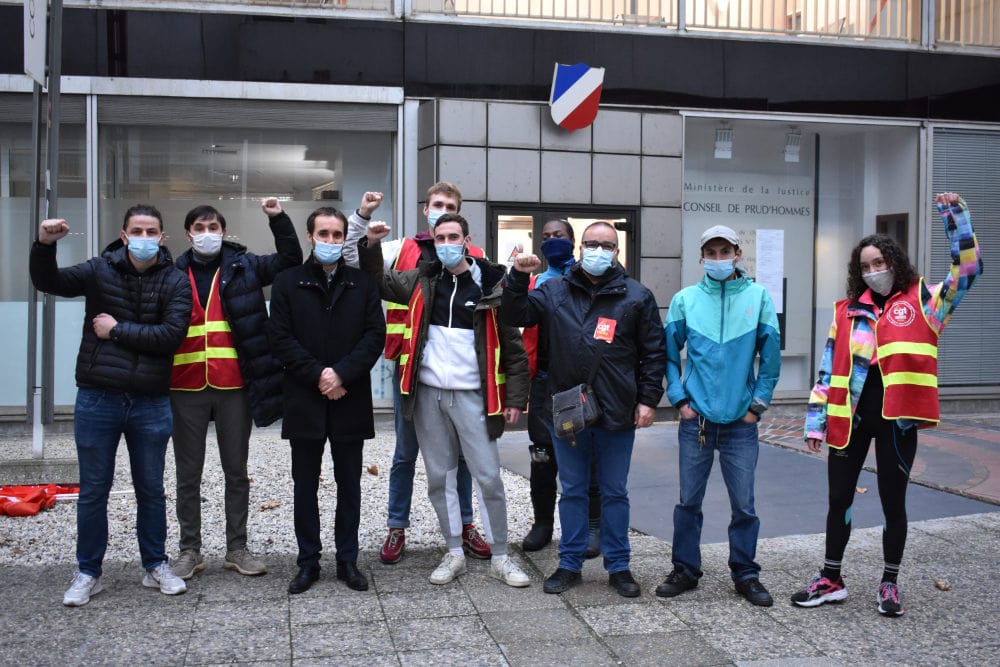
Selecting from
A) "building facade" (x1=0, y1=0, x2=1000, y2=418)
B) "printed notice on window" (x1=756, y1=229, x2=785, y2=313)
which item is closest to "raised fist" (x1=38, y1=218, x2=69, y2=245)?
"building facade" (x1=0, y1=0, x2=1000, y2=418)

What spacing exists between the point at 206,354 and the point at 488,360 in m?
1.52

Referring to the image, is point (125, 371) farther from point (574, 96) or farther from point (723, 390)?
point (574, 96)

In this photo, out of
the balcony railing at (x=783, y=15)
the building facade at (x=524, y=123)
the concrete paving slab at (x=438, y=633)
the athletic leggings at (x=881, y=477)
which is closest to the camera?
the concrete paving slab at (x=438, y=633)

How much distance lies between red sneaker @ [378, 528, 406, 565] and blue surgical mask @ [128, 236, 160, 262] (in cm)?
206

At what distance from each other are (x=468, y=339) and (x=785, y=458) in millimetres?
4721

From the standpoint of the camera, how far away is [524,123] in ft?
34.3

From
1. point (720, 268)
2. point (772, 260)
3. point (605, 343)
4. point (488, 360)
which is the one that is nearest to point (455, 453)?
point (488, 360)

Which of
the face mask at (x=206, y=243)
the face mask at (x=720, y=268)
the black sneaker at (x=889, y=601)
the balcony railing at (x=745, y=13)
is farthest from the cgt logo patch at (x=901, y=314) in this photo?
the balcony railing at (x=745, y=13)

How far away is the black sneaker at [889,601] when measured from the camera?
4.99m

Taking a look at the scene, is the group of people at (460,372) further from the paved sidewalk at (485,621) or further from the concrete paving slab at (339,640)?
the concrete paving slab at (339,640)

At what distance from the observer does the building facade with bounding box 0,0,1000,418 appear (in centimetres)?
1009

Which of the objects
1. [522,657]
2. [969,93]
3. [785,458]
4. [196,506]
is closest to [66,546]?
[196,506]

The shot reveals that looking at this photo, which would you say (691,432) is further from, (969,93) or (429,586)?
(969,93)

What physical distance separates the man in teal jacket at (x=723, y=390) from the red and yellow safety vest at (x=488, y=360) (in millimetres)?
906
